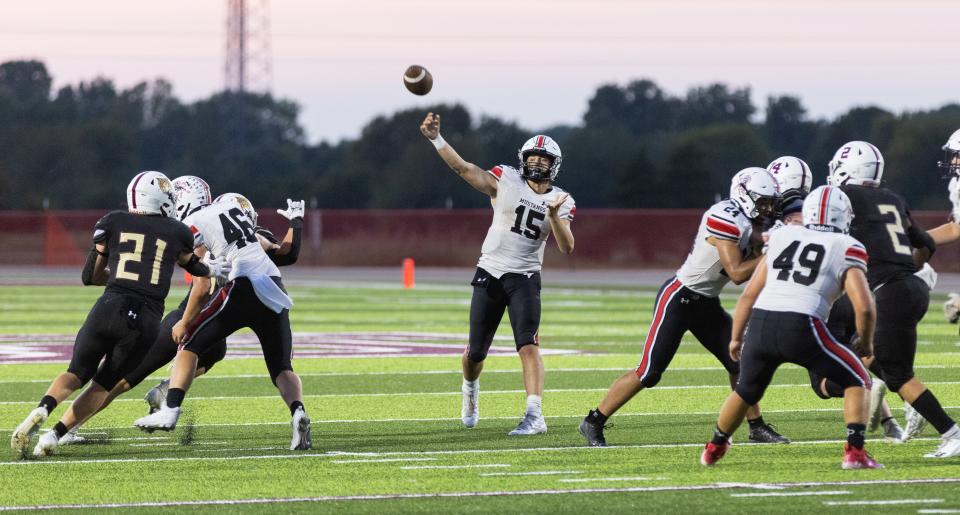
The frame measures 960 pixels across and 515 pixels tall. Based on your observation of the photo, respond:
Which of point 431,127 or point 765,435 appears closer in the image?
point 765,435

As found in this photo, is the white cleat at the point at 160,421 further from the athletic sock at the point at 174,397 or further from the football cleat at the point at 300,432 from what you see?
the football cleat at the point at 300,432

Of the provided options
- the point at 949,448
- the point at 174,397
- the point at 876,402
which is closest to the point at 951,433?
the point at 949,448

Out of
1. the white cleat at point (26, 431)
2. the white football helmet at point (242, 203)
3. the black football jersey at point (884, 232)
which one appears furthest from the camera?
the white football helmet at point (242, 203)

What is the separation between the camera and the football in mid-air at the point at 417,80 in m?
9.77

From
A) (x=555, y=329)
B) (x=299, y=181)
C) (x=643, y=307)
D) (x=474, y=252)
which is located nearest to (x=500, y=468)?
(x=555, y=329)

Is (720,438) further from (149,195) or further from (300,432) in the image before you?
(149,195)

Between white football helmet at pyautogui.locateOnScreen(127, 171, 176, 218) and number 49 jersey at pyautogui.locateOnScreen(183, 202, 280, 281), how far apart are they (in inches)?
10.5

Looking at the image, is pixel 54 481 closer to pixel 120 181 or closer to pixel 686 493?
pixel 686 493

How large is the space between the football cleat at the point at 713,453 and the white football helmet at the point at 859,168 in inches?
66.9

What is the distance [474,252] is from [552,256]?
6.65 feet

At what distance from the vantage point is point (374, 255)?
42.9 metres

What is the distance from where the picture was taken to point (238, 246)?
8836 millimetres

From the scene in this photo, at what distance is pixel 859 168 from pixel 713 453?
186cm

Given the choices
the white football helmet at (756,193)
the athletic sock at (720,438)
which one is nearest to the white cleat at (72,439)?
the athletic sock at (720,438)
